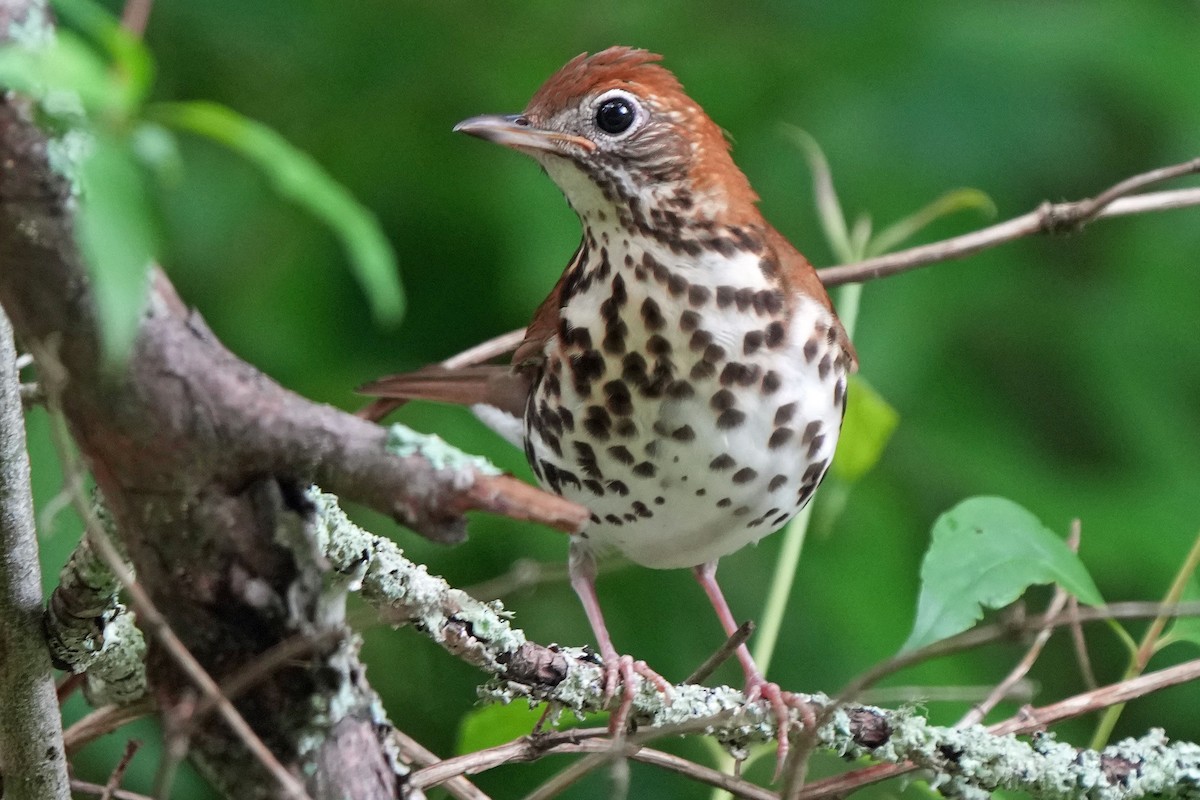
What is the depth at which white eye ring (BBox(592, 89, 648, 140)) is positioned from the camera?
1522mm

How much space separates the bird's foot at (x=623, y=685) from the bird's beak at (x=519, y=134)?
58 cm

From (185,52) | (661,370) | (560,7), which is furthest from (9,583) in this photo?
(560,7)

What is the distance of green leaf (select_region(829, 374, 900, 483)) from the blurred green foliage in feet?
1.69

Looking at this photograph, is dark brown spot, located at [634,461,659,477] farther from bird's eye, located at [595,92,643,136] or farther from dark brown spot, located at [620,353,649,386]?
bird's eye, located at [595,92,643,136]

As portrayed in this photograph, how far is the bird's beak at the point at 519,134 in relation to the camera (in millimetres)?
1449

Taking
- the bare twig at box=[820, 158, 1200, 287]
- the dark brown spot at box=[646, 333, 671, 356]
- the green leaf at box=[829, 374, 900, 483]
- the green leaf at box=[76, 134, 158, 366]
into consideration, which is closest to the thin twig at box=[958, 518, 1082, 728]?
the green leaf at box=[829, 374, 900, 483]

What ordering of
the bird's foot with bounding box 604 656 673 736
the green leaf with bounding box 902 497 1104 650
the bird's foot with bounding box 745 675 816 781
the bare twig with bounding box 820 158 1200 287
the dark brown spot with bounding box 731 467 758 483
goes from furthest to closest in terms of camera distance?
1. the bare twig with bounding box 820 158 1200 287
2. the dark brown spot with bounding box 731 467 758 483
3. the bird's foot with bounding box 745 675 816 781
4. the bird's foot with bounding box 604 656 673 736
5. the green leaf with bounding box 902 497 1104 650

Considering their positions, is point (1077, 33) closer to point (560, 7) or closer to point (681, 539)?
point (560, 7)

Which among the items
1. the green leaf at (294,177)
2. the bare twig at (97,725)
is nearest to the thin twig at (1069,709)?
the bare twig at (97,725)

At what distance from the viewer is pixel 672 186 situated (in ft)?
5.02

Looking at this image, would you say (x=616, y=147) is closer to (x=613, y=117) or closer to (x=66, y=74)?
(x=613, y=117)

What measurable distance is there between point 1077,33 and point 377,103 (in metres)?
1.31

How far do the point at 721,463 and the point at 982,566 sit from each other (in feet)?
1.19

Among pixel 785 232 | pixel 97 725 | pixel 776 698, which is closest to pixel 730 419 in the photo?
pixel 776 698
